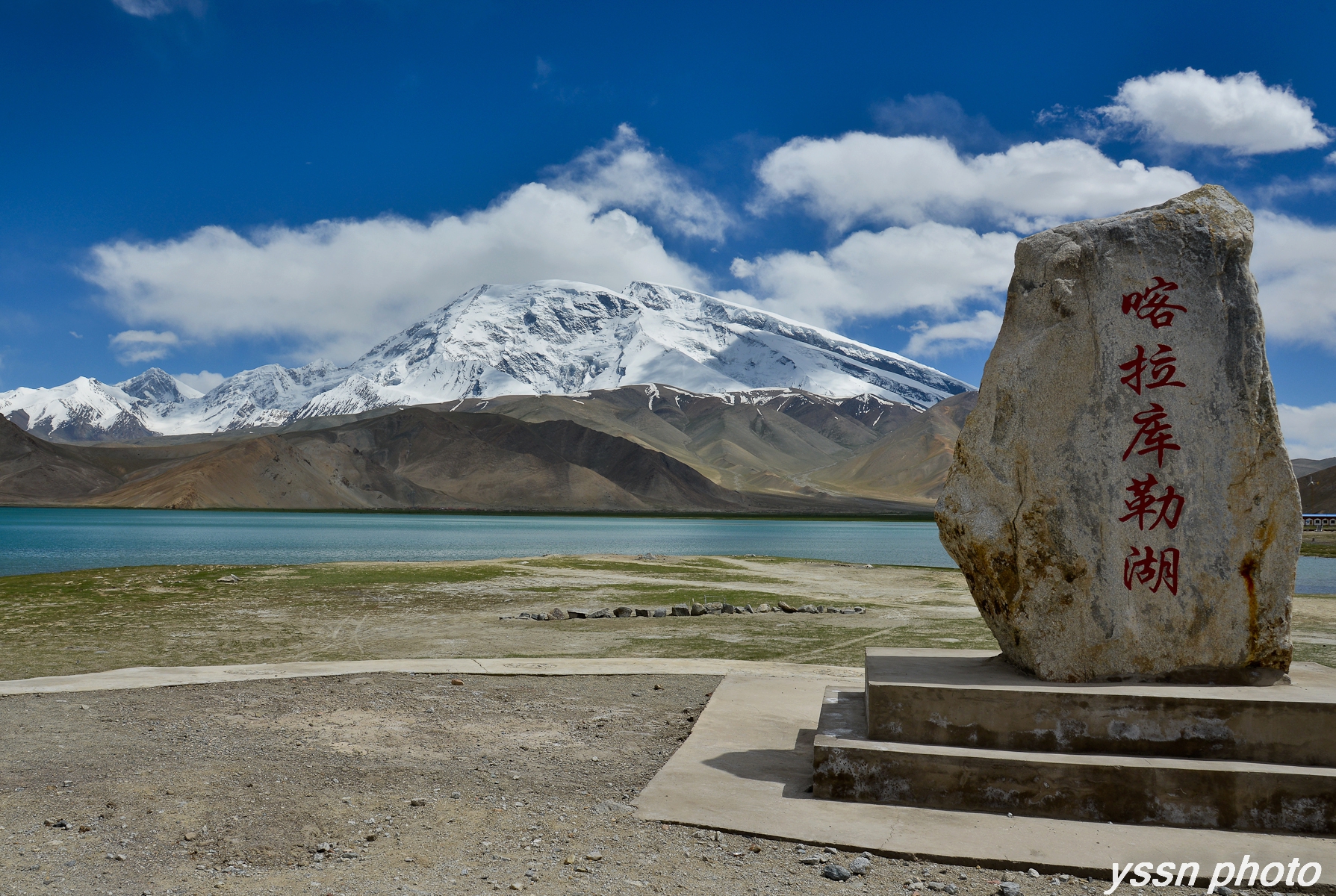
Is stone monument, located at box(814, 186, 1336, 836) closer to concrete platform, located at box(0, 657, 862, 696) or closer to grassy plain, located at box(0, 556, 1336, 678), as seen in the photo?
concrete platform, located at box(0, 657, 862, 696)

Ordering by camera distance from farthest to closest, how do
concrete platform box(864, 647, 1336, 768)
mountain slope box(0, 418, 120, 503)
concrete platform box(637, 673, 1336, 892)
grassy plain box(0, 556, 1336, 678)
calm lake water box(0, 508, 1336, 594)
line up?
mountain slope box(0, 418, 120, 503) → calm lake water box(0, 508, 1336, 594) → grassy plain box(0, 556, 1336, 678) → concrete platform box(864, 647, 1336, 768) → concrete platform box(637, 673, 1336, 892)

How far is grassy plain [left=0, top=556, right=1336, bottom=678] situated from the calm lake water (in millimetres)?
15038

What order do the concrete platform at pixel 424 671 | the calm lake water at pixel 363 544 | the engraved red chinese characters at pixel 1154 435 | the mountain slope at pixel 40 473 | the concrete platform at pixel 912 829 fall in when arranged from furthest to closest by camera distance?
the mountain slope at pixel 40 473, the calm lake water at pixel 363 544, the concrete platform at pixel 424 671, the engraved red chinese characters at pixel 1154 435, the concrete platform at pixel 912 829

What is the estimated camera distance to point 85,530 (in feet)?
250

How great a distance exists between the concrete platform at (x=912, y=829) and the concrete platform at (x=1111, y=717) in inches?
22.3

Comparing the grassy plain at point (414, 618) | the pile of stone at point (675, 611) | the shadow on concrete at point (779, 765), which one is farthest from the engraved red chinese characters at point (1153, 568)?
the pile of stone at point (675, 611)

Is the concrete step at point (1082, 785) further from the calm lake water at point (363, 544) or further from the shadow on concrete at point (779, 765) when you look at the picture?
the calm lake water at point (363, 544)

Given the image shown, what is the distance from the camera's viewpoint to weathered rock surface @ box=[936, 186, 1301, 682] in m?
6.68

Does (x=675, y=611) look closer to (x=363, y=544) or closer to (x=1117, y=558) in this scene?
(x=1117, y=558)

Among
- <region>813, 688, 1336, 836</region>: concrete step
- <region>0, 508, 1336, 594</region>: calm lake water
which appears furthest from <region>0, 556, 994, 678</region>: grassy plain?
<region>0, 508, 1336, 594</region>: calm lake water

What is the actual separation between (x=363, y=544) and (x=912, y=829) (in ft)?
199

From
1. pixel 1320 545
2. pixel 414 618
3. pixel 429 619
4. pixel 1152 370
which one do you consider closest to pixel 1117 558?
pixel 1152 370

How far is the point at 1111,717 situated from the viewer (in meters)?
6.35

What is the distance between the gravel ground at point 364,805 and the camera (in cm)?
504
